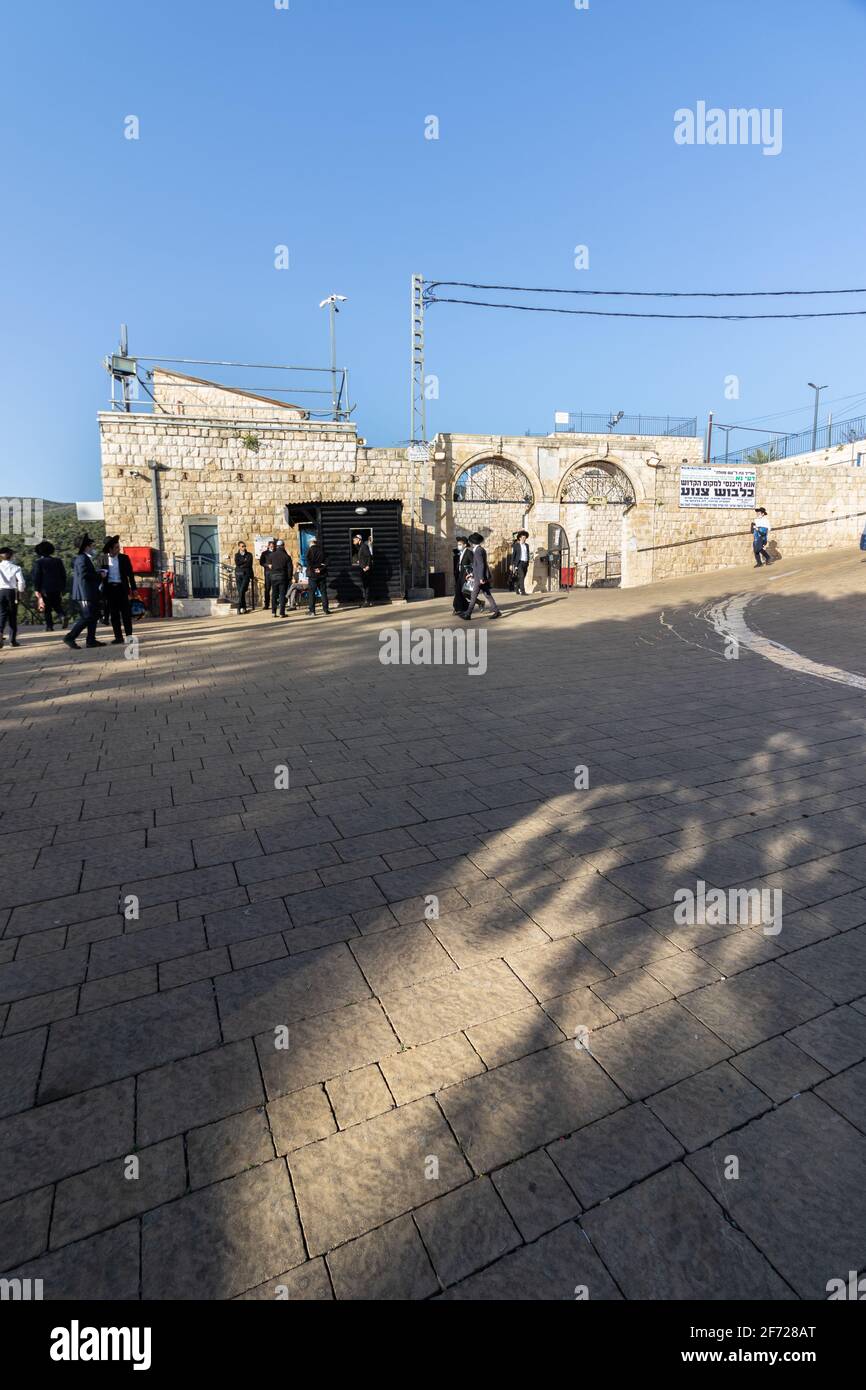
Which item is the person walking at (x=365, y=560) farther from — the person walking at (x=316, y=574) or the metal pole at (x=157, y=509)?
the metal pole at (x=157, y=509)

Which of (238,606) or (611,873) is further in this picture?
(238,606)

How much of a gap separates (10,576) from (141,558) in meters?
6.60

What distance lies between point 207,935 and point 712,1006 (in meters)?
2.18

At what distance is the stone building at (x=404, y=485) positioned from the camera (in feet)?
61.1

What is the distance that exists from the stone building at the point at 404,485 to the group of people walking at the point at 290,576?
134 centimetres

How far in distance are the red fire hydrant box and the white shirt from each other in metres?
6.11

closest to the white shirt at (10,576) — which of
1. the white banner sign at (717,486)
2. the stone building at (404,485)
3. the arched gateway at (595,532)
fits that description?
the stone building at (404,485)

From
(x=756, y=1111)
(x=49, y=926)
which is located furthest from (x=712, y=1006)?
(x=49, y=926)

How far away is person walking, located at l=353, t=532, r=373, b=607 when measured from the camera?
55.7 ft

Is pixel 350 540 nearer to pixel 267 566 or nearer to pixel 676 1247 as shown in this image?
pixel 267 566

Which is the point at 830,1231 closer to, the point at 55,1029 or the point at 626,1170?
the point at 626,1170

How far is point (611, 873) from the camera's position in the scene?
11.9ft
